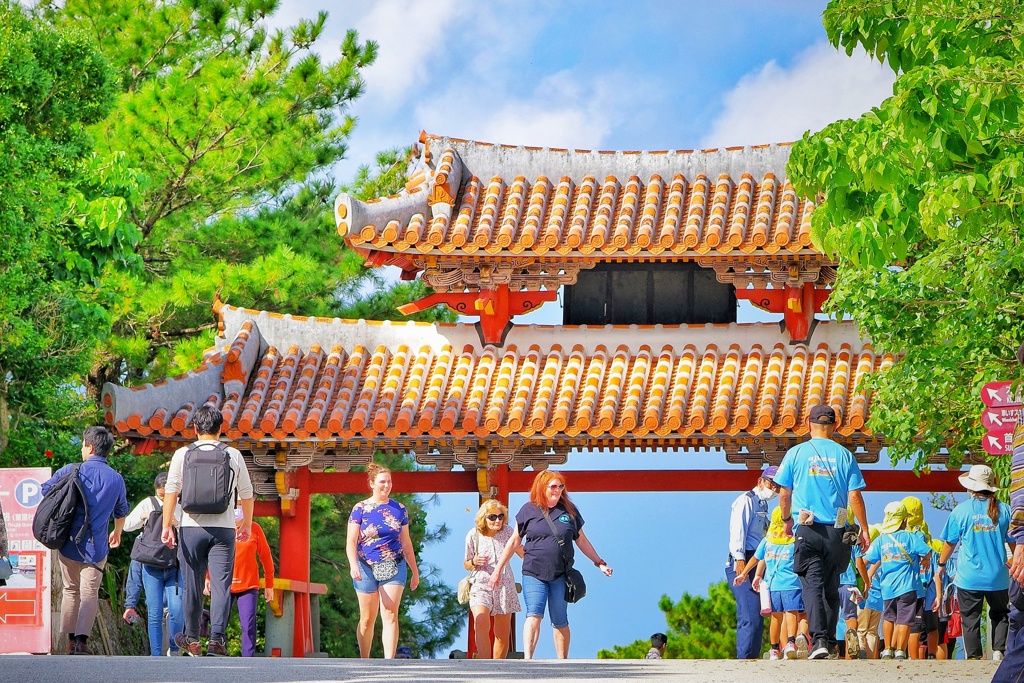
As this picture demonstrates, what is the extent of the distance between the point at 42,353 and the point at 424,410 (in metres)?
4.10

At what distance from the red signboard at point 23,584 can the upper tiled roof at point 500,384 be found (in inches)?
102

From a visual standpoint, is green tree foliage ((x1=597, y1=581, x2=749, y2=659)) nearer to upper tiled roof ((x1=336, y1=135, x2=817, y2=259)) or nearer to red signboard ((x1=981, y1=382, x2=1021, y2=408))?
upper tiled roof ((x1=336, y1=135, x2=817, y2=259))

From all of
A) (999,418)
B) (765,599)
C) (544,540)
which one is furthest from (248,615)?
(999,418)

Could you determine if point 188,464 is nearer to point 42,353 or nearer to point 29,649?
point 29,649

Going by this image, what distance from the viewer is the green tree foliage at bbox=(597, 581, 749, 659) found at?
97.6 feet

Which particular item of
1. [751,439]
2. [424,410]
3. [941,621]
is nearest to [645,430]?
[751,439]

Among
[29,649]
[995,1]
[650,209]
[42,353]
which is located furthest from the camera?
[650,209]

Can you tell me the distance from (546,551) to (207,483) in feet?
8.53

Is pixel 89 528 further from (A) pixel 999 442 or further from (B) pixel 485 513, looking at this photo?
(A) pixel 999 442

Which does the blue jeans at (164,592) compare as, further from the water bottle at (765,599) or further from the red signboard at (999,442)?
the red signboard at (999,442)

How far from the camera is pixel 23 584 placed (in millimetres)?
14039

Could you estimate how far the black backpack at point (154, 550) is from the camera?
12.5m

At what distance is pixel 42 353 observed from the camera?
16344mm

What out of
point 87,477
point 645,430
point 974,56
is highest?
point 974,56
